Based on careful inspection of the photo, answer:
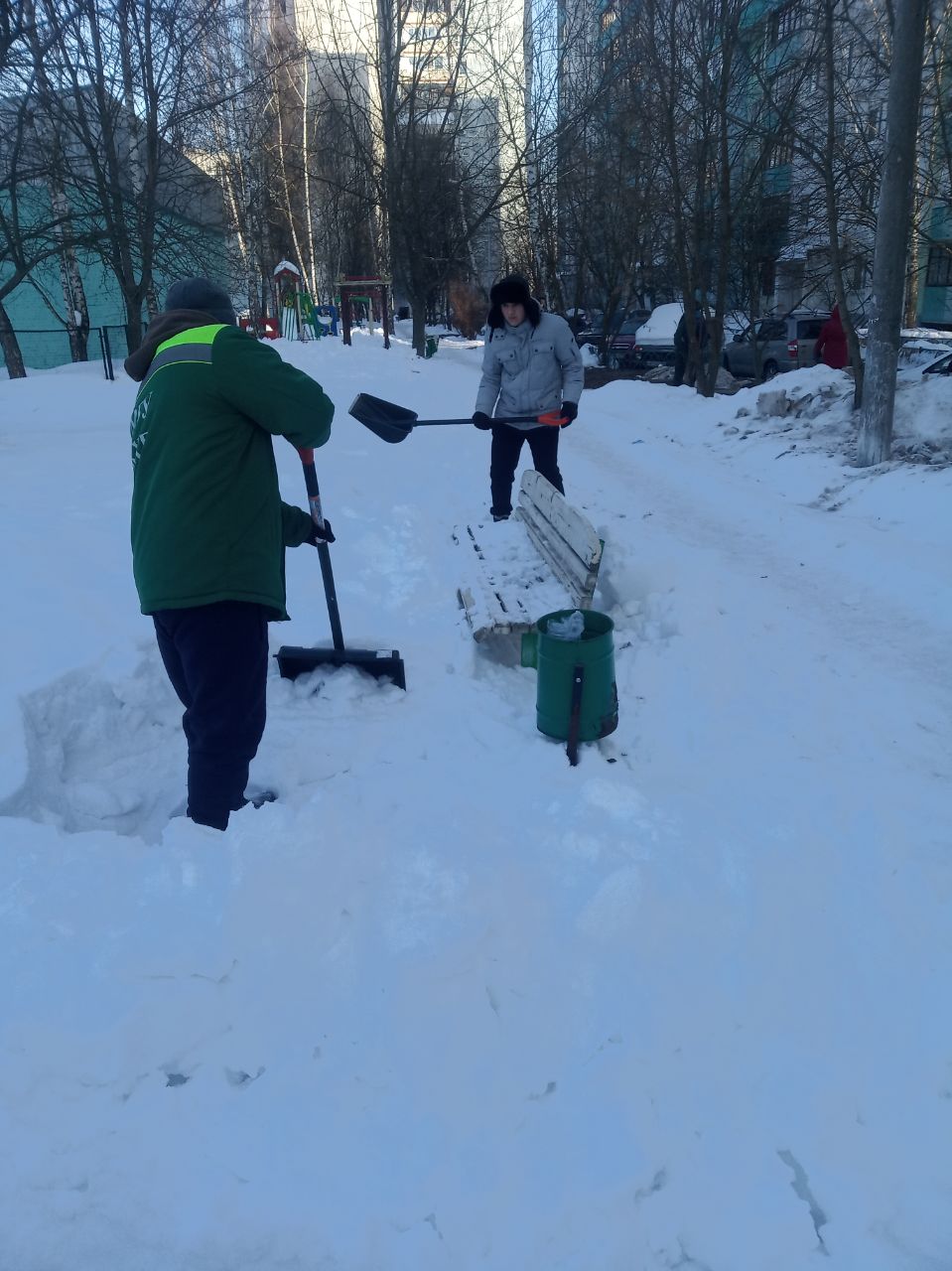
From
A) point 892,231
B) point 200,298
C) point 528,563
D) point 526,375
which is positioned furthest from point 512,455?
point 892,231

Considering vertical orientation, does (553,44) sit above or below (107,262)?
above

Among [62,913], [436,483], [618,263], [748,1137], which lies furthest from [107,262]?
[748,1137]

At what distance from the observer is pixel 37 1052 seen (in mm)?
1946

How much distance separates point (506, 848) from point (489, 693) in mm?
1352

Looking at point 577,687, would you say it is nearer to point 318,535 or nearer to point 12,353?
point 318,535

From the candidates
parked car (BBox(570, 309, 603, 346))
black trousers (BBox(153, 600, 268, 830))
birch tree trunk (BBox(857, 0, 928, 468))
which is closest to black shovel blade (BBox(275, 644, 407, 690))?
black trousers (BBox(153, 600, 268, 830))

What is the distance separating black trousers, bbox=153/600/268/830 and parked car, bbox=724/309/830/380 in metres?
13.4

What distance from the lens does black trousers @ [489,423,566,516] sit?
5.89 meters

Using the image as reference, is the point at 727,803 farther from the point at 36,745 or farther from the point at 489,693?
the point at 36,745

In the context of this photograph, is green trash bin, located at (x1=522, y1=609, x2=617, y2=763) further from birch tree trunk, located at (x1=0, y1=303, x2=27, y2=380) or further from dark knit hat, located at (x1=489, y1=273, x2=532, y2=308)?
birch tree trunk, located at (x1=0, y1=303, x2=27, y2=380)

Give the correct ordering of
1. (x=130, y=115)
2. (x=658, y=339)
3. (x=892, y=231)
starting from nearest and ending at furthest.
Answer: (x=892, y=231)
(x=130, y=115)
(x=658, y=339)

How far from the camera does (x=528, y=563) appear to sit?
5.20 metres

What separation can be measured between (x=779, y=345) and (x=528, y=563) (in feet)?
→ 48.9

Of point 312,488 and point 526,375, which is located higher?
point 526,375
